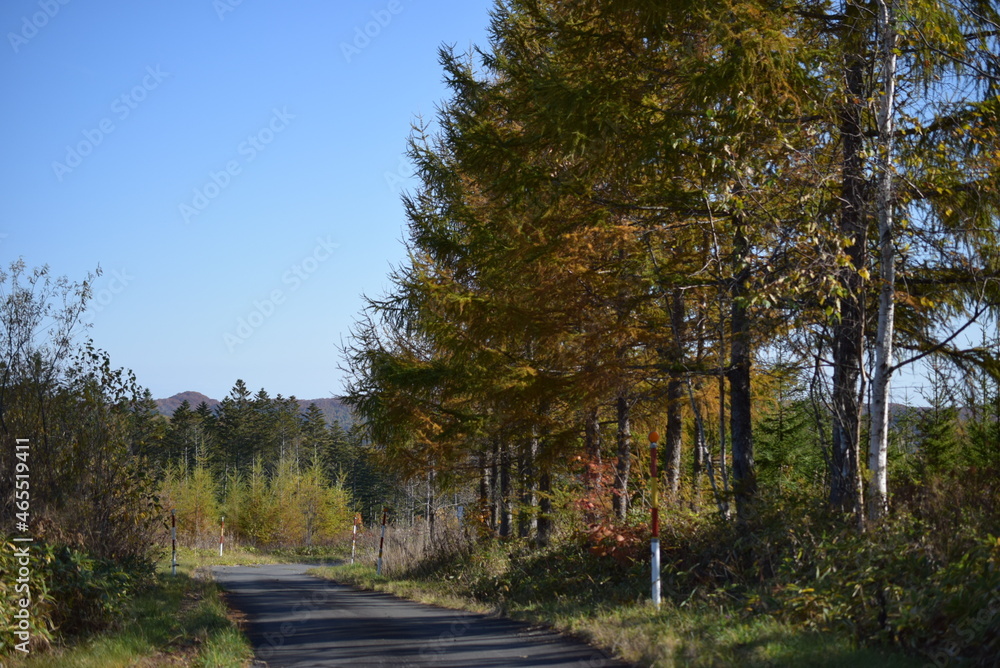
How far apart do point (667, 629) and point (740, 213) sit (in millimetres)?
4741

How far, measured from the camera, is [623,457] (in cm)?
1539

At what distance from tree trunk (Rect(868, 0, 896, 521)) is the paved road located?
358cm

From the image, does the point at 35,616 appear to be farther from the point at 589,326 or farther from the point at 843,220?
the point at 843,220

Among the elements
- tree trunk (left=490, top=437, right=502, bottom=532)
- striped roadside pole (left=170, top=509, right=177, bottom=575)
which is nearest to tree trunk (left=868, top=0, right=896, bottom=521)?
tree trunk (left=490, top=437, right=502, bottom=532)

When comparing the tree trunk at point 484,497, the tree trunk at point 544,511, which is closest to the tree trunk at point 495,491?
the tree trunk at point 484,497

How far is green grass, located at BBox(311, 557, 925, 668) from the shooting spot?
20.4 feet

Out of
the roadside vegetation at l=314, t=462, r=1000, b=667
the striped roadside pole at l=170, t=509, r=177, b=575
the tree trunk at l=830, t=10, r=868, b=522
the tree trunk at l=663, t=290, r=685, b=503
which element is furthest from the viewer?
the striped roadside pole at l=170, t=509, r=177, b=575

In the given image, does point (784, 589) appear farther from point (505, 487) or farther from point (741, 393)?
point (505, 487)

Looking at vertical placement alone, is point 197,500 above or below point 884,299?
below

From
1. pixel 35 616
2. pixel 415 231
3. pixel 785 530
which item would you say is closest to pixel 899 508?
pixel 785 530

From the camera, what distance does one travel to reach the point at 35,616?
9.29 m

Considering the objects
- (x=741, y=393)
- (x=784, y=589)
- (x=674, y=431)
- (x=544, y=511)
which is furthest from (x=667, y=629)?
(x=544, y=511)

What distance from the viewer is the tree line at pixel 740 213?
8992 mm

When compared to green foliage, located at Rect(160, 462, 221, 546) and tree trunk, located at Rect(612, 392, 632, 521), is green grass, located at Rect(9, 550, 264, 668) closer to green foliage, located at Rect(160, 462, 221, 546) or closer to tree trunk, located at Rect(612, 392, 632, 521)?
tree trunk, located at Rect(612, 392, 632, 521)
